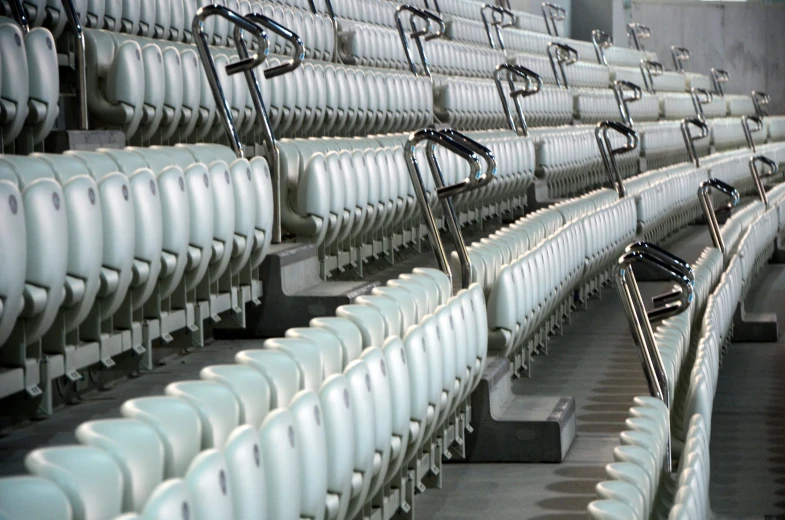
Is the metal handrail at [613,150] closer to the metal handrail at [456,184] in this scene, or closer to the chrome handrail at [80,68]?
the metal handrail at [456,184]

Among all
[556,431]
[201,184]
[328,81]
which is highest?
[328,81]

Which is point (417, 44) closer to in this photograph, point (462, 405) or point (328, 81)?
point (328, 81)

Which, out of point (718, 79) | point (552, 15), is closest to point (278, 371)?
point (552, 15)

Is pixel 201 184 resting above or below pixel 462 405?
above

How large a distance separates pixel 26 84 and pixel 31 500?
0.77 metres

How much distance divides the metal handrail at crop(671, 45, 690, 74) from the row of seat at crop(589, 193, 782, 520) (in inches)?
146

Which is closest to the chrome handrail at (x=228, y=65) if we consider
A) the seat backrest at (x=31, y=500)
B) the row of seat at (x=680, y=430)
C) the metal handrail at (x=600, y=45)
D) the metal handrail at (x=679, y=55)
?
→ the row of seat at (x=680, y=430)

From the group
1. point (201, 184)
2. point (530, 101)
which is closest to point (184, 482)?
point (201, 184)

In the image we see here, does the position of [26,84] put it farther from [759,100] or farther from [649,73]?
[759,100]

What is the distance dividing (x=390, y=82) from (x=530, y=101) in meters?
1.00

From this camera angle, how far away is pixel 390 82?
224 cm

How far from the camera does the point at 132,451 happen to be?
19.2 inches

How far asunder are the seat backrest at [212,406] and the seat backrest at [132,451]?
0.18ft

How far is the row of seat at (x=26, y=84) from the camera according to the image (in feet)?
3.48
